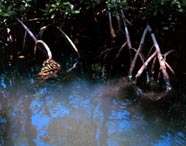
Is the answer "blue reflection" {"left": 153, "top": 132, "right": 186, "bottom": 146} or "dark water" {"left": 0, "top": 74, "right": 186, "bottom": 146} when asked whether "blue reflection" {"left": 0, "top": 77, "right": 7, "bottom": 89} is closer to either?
"dark water" {"left": 0, "top": 74, "right": 186, "bottom": 146}

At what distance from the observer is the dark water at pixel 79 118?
3799 mm

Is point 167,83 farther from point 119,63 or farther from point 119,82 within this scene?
point 119,63

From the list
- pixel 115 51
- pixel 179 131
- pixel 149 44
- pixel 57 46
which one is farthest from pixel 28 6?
pixel 179 131

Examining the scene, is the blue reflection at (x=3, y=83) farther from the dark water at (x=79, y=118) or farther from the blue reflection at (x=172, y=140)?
the blue reflection at (x=172, y=140)

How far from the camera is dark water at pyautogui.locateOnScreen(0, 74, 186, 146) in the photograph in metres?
3.80

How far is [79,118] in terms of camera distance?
4.20m

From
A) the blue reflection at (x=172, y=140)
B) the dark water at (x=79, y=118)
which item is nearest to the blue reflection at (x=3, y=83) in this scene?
the dark water at (x=79, y=118)

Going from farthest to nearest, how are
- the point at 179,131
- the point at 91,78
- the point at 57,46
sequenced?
the point at 57,46, the point at 91,78, the point at 179,131

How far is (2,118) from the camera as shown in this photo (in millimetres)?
4191

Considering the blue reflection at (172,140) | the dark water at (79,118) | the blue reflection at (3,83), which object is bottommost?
the blue reflection at (172,140)

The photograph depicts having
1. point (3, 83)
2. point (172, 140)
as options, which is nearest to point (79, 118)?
point (172, 140)

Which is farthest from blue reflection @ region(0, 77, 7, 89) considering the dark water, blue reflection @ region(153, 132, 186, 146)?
blue reflection @ region(153, 132, 186, 146)

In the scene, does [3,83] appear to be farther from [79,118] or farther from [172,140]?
[172,140]

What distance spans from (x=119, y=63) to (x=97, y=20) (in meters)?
1.11
